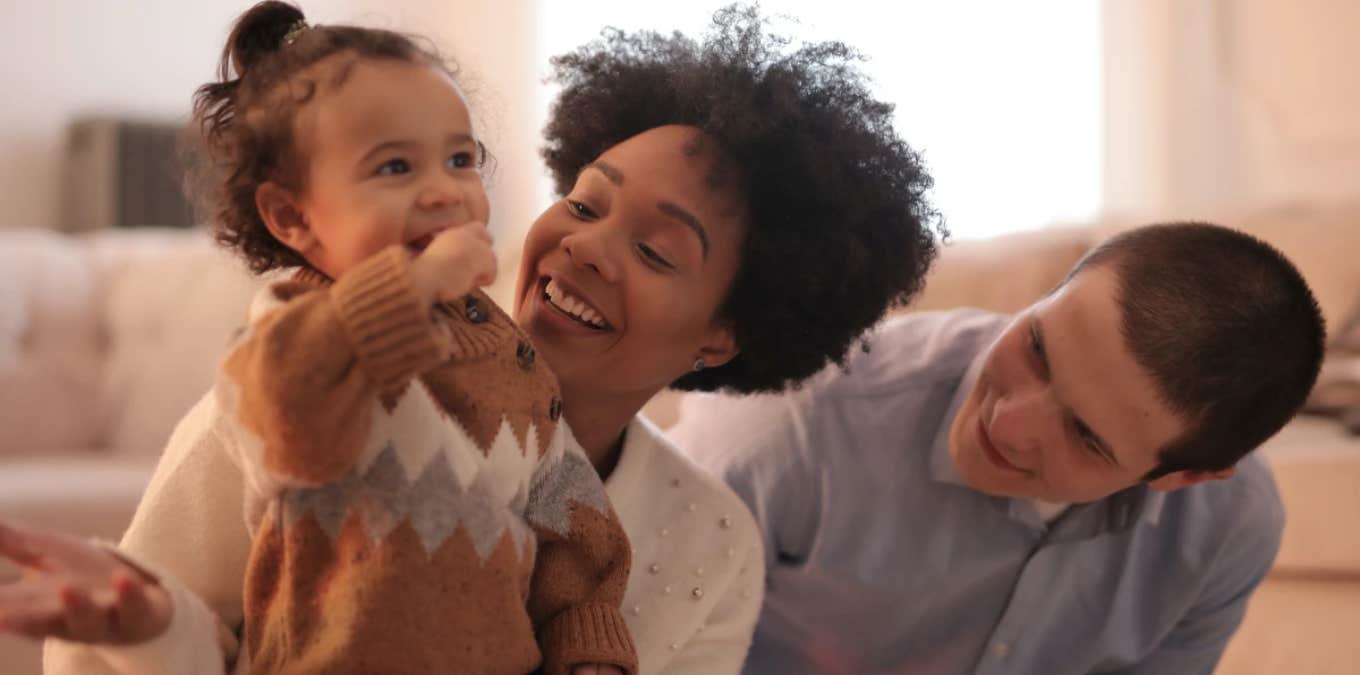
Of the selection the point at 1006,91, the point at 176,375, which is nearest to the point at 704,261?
the point at 176,375

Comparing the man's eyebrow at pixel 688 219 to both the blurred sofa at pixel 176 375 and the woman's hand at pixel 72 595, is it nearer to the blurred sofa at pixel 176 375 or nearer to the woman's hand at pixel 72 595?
the woman's hand at pixel 72 595

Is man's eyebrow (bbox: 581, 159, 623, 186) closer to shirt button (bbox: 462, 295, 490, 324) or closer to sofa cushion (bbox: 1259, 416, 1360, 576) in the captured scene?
shirt button (bbox: 462, 295, 490, 324)

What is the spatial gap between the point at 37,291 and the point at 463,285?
2457 millimetres

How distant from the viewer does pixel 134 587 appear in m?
0.98

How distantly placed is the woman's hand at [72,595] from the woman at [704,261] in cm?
48

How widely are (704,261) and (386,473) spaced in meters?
0.54

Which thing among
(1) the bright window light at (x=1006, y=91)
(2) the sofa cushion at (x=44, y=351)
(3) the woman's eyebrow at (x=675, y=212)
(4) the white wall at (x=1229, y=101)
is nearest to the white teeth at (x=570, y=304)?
(3) the woman's eyebrow at (x=675, y=212)

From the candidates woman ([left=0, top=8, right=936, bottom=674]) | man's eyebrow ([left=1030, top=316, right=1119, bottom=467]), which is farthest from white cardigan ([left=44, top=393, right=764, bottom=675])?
man's eyebrow ([left=1030, top=316, right=1119, bottom=467])

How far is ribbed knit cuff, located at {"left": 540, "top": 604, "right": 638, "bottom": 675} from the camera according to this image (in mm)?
1161

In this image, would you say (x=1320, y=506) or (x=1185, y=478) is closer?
(x=1185, y=478)

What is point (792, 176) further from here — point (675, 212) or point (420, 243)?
point (420, 243)

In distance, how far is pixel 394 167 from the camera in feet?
3.44

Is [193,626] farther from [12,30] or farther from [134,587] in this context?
[12,30]

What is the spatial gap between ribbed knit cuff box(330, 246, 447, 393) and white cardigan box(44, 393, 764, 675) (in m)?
0.31
